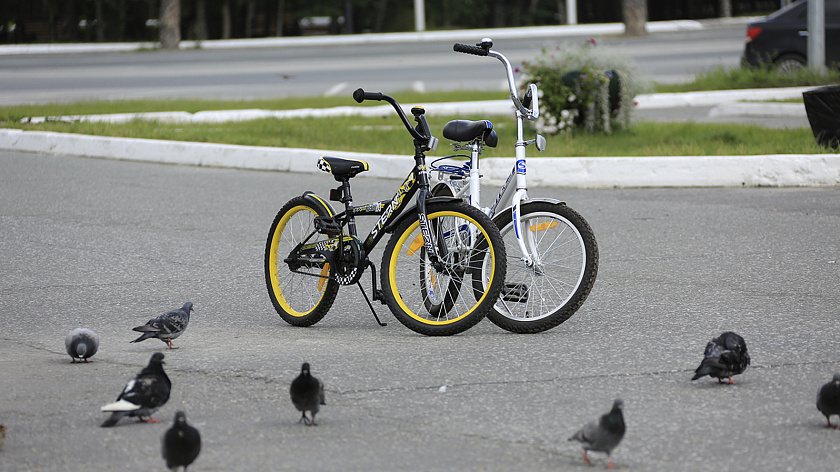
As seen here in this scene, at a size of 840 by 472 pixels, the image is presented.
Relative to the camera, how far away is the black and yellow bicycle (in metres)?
5.65

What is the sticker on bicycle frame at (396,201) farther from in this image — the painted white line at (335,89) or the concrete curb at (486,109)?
the painted white line at (335,89)

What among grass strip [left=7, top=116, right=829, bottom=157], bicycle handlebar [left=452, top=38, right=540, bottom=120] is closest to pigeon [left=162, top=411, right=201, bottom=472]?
bicycle handlebar [left=452, top=38, right=540, bottom=120]

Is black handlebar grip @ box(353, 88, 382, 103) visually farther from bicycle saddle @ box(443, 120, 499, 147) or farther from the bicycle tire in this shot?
the bicycle tire

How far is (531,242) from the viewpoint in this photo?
18.9ft

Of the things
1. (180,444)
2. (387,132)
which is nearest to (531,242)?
(180,444)

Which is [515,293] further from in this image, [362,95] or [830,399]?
[830,399]

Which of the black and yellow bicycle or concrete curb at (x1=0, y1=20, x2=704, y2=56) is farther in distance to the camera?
concrete curb at (x1=0, y1=20, x2=704, y2=56)

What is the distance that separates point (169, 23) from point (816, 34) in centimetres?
2180

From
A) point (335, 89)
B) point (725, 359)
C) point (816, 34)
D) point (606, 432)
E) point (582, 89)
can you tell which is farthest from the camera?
point (335, 89)

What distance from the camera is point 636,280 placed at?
7.12 m

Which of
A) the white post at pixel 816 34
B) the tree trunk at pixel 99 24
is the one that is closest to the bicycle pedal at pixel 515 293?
the white post at pixel 816 34

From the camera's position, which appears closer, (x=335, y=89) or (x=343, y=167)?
(x=343, y=167)

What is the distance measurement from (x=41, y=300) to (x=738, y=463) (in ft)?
15.5

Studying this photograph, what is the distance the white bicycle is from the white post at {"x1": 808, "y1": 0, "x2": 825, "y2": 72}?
12843 mm
